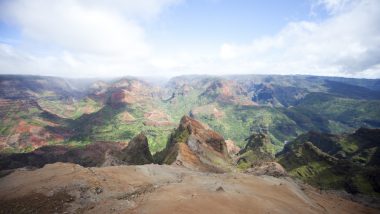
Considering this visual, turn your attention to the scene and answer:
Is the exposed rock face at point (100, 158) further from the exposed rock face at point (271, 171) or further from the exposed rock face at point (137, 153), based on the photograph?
the exposed rock face at point (271, 171)

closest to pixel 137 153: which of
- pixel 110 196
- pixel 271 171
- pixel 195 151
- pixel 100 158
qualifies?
pixel 195 151

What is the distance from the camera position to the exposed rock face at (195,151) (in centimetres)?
10275

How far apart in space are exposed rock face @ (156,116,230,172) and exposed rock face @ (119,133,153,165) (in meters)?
6.65

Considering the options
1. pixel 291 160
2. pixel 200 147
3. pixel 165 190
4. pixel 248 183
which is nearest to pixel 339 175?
pixel 291 160

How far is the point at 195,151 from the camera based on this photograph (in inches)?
4668

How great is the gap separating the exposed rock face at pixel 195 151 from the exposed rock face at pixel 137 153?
665 cm

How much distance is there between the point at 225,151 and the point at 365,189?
66.9m

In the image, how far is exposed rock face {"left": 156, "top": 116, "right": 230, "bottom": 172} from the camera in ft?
337

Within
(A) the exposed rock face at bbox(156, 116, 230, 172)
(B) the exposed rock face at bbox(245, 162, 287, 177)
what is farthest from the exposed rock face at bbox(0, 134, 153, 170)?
(B) the exposed rock face at bbox(245, 162, 287, 177)

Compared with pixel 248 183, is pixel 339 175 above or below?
below

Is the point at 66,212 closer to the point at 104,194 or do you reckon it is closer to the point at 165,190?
the point at 104,194

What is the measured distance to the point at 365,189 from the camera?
131 m

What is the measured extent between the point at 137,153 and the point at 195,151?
969 inches

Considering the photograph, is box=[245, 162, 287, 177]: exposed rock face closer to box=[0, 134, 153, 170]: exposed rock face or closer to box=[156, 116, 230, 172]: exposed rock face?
box=[156, 116, 230, 172]: exposed rock face
